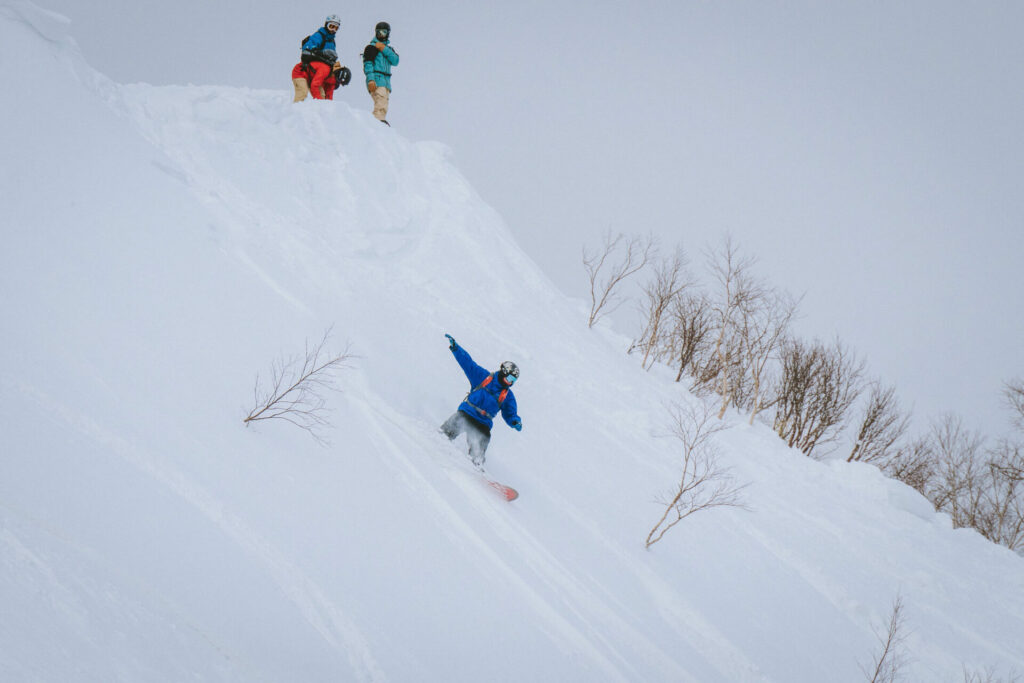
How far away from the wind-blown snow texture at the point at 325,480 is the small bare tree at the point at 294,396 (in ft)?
0.57

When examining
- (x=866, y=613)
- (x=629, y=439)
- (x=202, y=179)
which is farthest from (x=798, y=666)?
(x=202, y=179)

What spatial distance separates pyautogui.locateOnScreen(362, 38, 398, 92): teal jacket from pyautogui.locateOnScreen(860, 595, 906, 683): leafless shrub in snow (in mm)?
17151

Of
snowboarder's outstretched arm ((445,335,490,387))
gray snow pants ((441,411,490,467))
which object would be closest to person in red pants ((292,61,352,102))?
snowboarder's outstretched arm ((445,335,490,387))

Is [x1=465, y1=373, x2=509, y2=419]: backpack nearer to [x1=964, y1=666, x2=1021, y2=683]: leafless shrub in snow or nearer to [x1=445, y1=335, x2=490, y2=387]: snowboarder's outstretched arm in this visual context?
[x1=445, y1=335, x2=490, y2=387]: snowboarder's outstretched arm

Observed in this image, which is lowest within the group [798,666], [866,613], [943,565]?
[798,666]

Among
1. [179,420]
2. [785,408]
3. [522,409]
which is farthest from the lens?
[785,408]

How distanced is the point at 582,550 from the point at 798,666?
2.89 meters

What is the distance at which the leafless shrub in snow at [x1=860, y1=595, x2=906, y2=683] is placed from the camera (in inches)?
237

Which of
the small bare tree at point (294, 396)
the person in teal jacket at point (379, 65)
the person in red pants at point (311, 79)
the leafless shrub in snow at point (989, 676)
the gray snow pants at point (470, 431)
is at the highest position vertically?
the person in teal jacket at point (379, 65)

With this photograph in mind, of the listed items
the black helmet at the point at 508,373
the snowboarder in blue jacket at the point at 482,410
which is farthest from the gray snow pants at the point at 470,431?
the black helmet at the point at 508,373

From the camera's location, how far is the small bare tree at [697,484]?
734cm

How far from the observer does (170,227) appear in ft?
23.0

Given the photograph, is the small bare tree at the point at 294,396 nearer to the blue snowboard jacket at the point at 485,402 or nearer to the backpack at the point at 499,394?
the blue snowboard jacket at the point at 485,402

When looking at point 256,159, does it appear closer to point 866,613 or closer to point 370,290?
point 370,290
